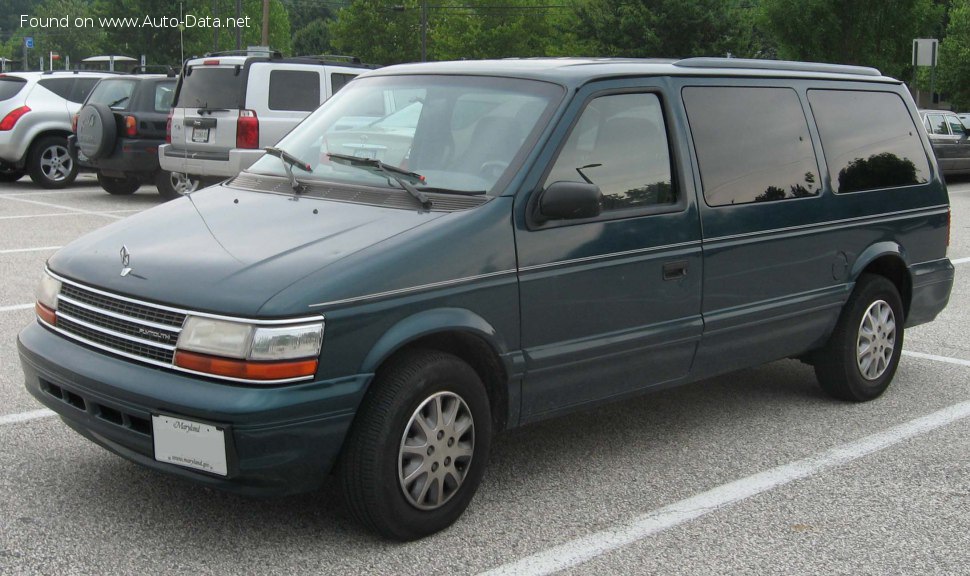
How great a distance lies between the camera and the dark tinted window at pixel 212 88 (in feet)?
45.4

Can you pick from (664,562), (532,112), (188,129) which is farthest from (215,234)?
(188,129)

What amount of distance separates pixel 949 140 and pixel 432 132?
20769mm

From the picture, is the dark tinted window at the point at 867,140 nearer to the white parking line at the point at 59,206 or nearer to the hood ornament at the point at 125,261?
the hood ornament at the point at 125,261

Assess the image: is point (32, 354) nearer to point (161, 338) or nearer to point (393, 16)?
point (161, 338)

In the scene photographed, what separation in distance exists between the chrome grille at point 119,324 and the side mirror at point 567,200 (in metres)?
1.41

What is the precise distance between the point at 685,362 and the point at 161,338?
2.33 meters

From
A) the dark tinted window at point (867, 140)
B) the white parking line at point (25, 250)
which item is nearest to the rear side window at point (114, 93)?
the white parking line at point (25, 250)

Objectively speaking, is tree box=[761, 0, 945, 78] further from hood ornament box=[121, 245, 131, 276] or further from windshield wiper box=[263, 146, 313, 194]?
hood ornament box=[121, 245, 131, 276]

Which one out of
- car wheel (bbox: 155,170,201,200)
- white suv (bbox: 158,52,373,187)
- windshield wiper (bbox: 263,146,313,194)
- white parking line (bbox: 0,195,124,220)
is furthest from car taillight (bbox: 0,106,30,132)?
windshield wiper (bbox: 263,146,313,194)

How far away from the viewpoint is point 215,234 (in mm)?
4238

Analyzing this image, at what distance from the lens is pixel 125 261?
4078 mm

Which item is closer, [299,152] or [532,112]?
[532,112]

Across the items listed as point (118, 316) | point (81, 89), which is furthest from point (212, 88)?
point (118, 316)

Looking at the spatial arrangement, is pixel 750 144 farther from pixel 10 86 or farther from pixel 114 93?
pixel 10 86
